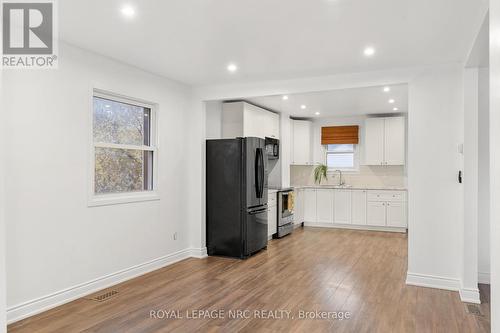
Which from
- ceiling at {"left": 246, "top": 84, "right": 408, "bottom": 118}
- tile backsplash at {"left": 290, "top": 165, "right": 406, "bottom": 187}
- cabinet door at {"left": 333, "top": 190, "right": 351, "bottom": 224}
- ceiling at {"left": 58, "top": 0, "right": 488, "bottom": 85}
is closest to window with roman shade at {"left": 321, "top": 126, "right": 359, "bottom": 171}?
tile backsplash at {"left": 290, "top": 165, "right": 406, "bottom": 187}

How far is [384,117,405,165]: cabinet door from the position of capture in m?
7.55

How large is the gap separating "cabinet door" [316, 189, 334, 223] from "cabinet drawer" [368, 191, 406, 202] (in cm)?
84

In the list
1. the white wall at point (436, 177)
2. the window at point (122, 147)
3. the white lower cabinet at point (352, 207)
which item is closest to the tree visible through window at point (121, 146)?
the window at point (122, 147)

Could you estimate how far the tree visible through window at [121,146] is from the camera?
4.06 meters

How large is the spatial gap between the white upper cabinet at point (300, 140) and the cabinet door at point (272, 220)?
6.29 feet

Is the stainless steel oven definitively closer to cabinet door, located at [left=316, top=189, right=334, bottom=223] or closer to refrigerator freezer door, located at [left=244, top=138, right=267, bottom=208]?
cabinet door, located at [left=316, top=189, right=334, bottom=223]

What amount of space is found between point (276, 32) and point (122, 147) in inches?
89.1

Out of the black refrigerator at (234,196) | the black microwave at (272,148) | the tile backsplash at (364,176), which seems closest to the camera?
the black refrigerator at (234,196)

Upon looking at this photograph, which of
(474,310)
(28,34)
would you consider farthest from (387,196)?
(28,34)

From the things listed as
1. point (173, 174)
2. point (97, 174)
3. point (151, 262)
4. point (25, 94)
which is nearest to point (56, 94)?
point (25, 94)

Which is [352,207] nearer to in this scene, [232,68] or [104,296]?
[232,68]

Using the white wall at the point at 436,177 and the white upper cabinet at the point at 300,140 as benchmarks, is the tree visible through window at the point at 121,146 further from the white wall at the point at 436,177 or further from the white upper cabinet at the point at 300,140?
the white upper cabinet at the point at 300,140

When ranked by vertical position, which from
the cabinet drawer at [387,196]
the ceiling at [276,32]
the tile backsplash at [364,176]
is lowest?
the cabinet drawer at [387,196]

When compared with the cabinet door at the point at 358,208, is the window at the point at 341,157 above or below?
above
